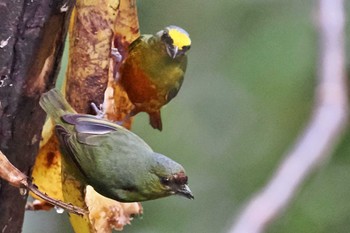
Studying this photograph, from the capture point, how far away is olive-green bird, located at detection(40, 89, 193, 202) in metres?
1.48

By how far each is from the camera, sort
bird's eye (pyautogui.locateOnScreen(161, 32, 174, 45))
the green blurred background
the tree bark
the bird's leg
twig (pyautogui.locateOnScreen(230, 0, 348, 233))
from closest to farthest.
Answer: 1. twig (pyautogui.locateOnScreen(230, 0, 348, 233))
2. the tree bark
3. the bird's leg
4. bird's eye (pyautogui.locateOnScreen(161, 32, 174, 45))
5. the green blurred background

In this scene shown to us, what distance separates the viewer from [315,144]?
1284mm

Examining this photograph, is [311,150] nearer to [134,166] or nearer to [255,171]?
[134,166]

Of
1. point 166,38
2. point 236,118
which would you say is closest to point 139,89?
point 166,38

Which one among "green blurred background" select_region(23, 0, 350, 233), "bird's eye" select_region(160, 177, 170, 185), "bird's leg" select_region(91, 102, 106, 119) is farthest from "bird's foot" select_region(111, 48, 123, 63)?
"green blurred background" select_region(23, 0, 350, 233)

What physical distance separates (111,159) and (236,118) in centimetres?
182

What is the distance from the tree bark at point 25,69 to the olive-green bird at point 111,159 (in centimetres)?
3

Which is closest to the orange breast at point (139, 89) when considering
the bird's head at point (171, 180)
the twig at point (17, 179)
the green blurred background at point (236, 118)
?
the bird's head at point (171, 180)

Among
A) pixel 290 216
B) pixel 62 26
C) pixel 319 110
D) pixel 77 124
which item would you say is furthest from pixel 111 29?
pixel 290 216

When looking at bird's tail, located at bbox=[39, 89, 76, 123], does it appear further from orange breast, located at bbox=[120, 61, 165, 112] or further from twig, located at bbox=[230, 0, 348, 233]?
twig, located at bbox=[230, 0, 348, 233]

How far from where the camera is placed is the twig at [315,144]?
1.25m

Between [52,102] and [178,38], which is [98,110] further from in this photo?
[178,38]

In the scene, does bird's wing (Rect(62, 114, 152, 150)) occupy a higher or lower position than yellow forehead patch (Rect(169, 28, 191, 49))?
lower

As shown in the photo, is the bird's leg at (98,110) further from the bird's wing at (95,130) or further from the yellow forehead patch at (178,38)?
the yellow forehead patch at (178,38)
